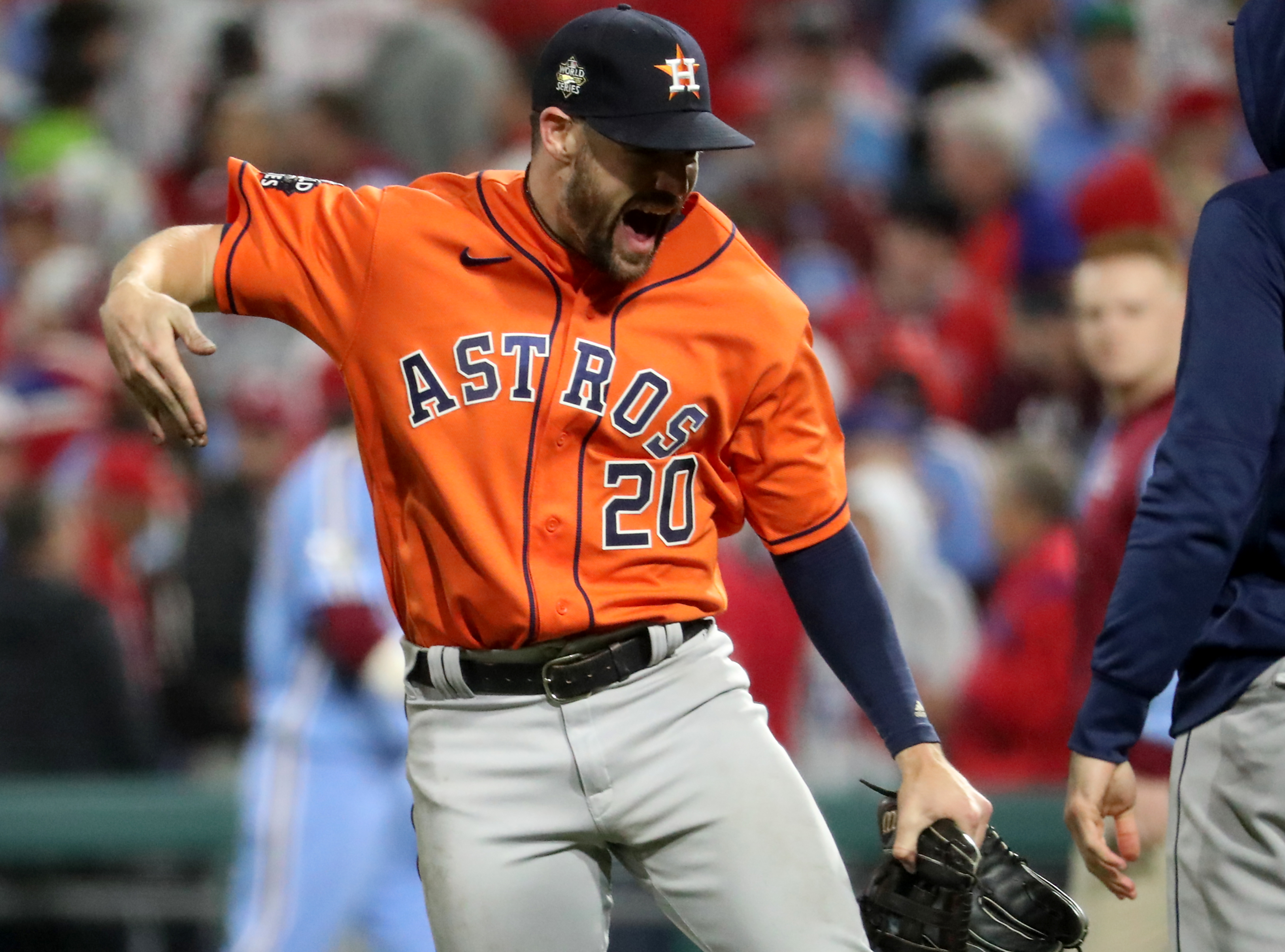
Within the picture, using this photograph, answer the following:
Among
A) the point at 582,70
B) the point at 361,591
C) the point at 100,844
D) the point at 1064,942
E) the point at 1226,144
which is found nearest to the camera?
the point at 582,70

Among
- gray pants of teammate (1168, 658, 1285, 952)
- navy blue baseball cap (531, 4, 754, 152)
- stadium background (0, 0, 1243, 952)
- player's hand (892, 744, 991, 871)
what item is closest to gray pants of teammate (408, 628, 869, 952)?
player's hand (892, 744, 991, 871)

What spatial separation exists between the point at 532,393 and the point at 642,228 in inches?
11.6

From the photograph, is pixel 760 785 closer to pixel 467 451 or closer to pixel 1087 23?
pixel 467 451

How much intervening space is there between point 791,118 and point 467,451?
565cm

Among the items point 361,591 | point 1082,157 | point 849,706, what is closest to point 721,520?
point 361,591

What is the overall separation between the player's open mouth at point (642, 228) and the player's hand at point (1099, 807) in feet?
3.14

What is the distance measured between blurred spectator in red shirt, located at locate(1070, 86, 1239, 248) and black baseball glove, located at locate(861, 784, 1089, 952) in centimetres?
405

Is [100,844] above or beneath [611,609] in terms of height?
beneath

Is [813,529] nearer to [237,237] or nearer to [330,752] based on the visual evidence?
[237,237]

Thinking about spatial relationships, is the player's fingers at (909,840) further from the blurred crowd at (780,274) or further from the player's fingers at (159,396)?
the blurred crowd at (780,274)

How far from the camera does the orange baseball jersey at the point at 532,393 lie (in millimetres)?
2707

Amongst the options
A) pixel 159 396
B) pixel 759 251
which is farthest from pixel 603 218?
pixel 759 251

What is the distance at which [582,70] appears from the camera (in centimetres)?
268

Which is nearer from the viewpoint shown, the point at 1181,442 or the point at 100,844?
the point at 1181,442
